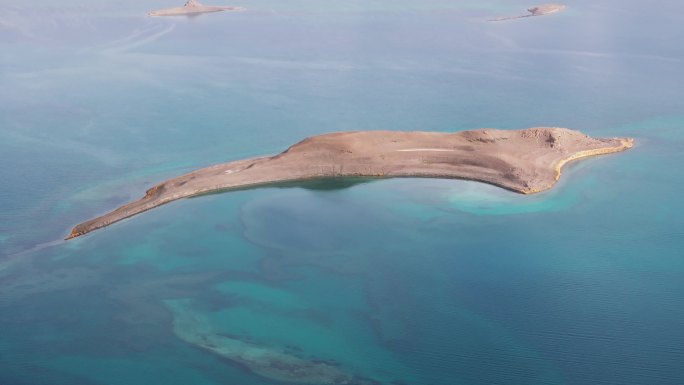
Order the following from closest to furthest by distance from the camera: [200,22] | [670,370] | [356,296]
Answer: [670,370]
[356,296]
[200,22]

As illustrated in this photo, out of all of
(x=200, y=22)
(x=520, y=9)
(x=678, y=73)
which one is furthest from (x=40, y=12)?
(x=678, y=73)

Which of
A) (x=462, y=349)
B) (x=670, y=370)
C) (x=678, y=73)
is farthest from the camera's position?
(x=678, y=73)

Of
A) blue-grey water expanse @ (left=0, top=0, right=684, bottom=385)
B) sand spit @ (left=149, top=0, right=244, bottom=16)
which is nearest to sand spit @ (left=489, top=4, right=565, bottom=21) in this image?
blue-grey water expanse @ (left=0, top=0, right=684, bottom=385)

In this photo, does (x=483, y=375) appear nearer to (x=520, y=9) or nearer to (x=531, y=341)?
(x=531, y=341)

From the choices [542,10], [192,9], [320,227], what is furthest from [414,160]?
[192,9]

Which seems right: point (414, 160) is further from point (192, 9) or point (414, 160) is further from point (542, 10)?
point (192, 9)

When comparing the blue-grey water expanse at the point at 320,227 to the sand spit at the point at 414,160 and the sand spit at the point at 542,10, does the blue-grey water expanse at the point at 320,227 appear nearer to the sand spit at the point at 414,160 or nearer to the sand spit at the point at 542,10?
the sand spit at the point at 414,160

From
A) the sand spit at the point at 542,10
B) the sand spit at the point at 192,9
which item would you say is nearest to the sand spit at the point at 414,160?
the sand spit at the point at 542,10

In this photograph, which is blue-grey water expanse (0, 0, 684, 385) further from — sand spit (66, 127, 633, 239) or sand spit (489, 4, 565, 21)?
sand spit (489, 4, 565, 21)
